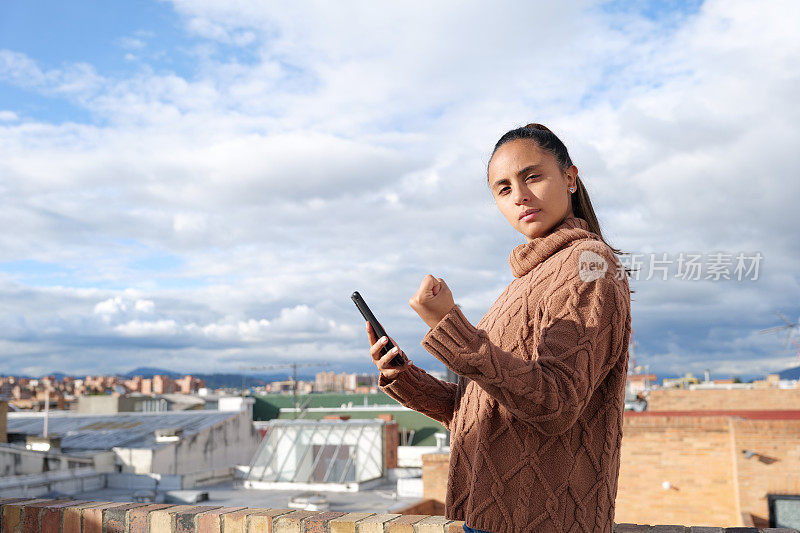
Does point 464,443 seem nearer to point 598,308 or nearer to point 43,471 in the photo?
point 598,308

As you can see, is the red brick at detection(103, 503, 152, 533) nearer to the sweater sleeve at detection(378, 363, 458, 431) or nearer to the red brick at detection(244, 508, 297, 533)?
the red brick at detection(244, 508, 297, 533)

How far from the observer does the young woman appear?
1.52m

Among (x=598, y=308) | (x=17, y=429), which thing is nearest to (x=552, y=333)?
(x=598, y=308)

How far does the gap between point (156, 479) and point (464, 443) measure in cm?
2310

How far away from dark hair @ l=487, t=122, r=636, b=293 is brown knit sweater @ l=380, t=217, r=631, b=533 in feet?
0.58

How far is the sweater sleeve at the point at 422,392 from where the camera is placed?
6.93 feet

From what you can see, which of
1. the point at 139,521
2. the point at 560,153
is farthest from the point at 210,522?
the point at 560,153

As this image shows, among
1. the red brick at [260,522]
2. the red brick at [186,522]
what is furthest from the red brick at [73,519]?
the red brick at [260,522]

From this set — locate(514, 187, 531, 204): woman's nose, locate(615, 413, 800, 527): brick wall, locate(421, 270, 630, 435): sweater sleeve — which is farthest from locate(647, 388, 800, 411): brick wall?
locate(421, 270, 630, 435): sweater sleeve

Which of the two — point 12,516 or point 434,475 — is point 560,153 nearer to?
point 12,516

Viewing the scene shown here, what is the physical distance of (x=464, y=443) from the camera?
6.24ft

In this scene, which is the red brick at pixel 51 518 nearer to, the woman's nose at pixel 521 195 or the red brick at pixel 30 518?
the red brick at pixel 30 518

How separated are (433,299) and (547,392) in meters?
0.32

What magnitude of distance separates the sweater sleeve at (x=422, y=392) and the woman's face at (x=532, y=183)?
56cm
